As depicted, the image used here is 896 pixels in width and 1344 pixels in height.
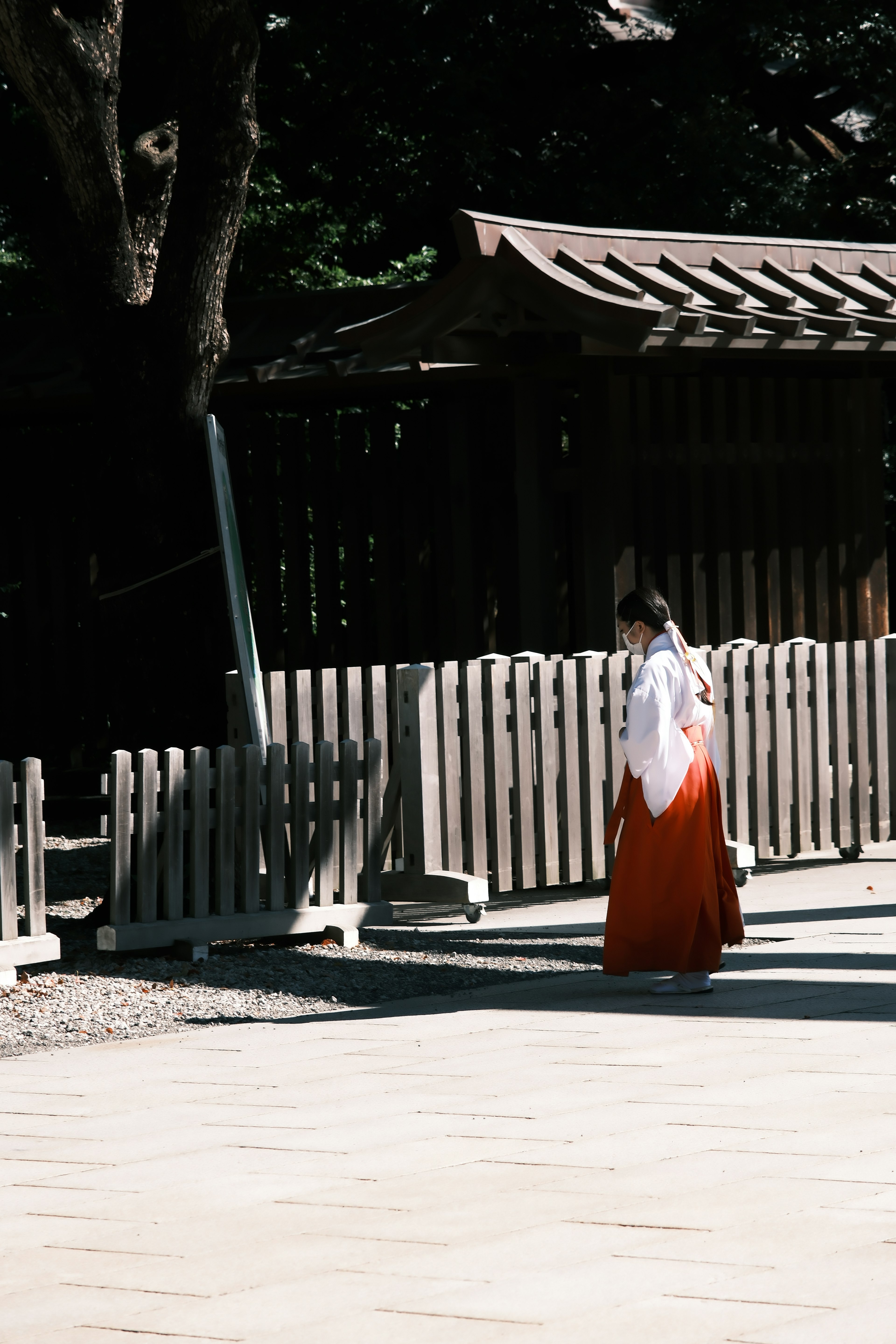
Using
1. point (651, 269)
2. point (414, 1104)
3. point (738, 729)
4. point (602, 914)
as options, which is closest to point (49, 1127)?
point (414, 1104)

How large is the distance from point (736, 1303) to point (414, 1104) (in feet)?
7.20

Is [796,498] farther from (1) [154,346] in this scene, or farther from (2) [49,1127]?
(2) [49,1127]

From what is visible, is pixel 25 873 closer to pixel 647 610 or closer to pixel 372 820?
pixel 372 820

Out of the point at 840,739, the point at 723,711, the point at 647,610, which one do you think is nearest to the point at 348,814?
the point at 647,610

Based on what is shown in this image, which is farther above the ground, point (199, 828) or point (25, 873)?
point (199, 828)

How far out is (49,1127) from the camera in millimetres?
5941

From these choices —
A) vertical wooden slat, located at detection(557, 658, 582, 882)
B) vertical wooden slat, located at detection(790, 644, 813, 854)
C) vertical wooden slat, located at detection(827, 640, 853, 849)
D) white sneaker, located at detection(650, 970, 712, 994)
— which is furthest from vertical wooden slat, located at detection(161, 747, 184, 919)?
vertical wooden slat, located at detection(827, 640, 853, 849)

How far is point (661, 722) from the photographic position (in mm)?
7840

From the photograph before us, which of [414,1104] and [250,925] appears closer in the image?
[414,1104]

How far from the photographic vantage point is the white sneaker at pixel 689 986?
25.8ft

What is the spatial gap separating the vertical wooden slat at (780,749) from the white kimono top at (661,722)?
137 inches

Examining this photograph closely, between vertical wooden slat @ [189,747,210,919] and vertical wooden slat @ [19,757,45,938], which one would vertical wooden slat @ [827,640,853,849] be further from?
vertical wooden slat @ [19,757,45,938]

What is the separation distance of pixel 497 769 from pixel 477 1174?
16.8 feet

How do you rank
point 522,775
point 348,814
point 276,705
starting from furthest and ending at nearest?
point 522,775 → point 276,705 → point 348,814
